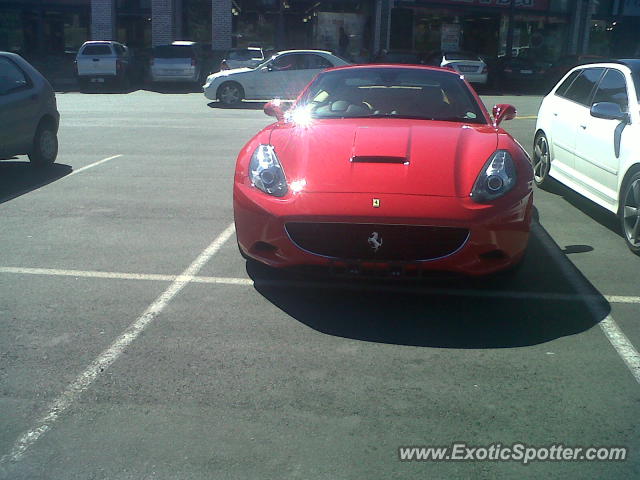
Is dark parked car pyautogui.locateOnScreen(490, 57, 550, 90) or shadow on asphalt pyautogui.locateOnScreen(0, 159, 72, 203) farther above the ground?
dark parked car pyautogui.locateOnScreen(490, 57, 550, 90)

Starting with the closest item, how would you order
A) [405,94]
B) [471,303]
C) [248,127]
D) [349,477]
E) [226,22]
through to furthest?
[349,477]
[471,303]
[405,94]
[248,127]
[226,22]

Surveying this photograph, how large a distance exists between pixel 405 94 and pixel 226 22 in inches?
1115

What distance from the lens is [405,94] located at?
6270mm

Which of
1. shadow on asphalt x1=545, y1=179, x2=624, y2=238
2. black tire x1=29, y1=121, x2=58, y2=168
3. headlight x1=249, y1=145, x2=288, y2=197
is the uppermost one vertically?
headlight x1=249, y1=145, x2=288, y2=197

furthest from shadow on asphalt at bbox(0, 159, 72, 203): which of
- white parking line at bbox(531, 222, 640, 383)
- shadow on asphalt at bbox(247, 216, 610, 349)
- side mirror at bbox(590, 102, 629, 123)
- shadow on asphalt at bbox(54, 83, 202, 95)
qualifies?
shadow on asphalt at bbox(54, 83, 202, 95)

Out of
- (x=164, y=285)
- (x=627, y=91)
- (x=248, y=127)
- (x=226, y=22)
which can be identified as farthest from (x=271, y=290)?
(x=226, y=22)

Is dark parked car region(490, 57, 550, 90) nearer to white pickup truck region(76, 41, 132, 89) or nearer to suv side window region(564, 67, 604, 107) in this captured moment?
white pickup truck region(76, 41, 132, 89)

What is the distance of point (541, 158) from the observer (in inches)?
339

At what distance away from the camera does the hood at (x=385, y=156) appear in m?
4.63

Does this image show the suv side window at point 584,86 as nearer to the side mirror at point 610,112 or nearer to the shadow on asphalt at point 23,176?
the side mirror at point 610,112

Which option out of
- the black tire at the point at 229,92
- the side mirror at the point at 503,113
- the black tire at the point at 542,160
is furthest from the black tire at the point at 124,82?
the side mirror at the point at 503,113

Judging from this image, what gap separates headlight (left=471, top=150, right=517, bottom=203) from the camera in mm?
4629

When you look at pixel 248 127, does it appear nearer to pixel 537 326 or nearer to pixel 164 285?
pixel 164 285

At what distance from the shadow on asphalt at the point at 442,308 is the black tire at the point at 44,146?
5234mm
